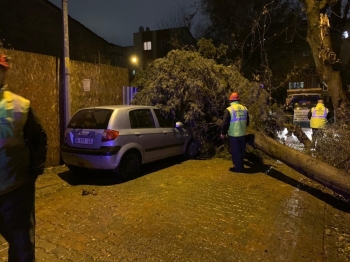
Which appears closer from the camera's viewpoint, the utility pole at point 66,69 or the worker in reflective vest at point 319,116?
the utility pole at point 66,69

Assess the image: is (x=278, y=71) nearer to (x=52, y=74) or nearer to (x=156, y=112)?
(x=156, y=112)

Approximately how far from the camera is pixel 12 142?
2.27m

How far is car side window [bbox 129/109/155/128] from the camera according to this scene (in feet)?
20.9

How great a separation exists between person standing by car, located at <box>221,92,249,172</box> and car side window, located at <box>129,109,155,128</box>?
5.52ft

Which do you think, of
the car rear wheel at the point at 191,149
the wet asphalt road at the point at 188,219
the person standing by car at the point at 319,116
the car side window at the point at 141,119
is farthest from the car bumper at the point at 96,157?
the person standing by car at the point at 319,116

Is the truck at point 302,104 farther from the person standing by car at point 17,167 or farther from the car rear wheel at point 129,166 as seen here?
the person standing by car at point 17,167

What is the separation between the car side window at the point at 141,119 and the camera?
6377mm

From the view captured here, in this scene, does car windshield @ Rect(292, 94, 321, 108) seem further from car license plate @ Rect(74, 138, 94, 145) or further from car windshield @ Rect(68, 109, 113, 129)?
car license plate @ Rect(74, 138, 94, 145)

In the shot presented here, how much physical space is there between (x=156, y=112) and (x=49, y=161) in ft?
9.01

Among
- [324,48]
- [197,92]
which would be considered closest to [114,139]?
[197,92]

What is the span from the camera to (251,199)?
5184 mm

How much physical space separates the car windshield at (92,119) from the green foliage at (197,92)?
6.49 feet

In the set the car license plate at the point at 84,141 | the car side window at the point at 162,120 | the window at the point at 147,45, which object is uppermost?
the window at the point at 147,45

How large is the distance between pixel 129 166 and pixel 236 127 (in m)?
2.50
